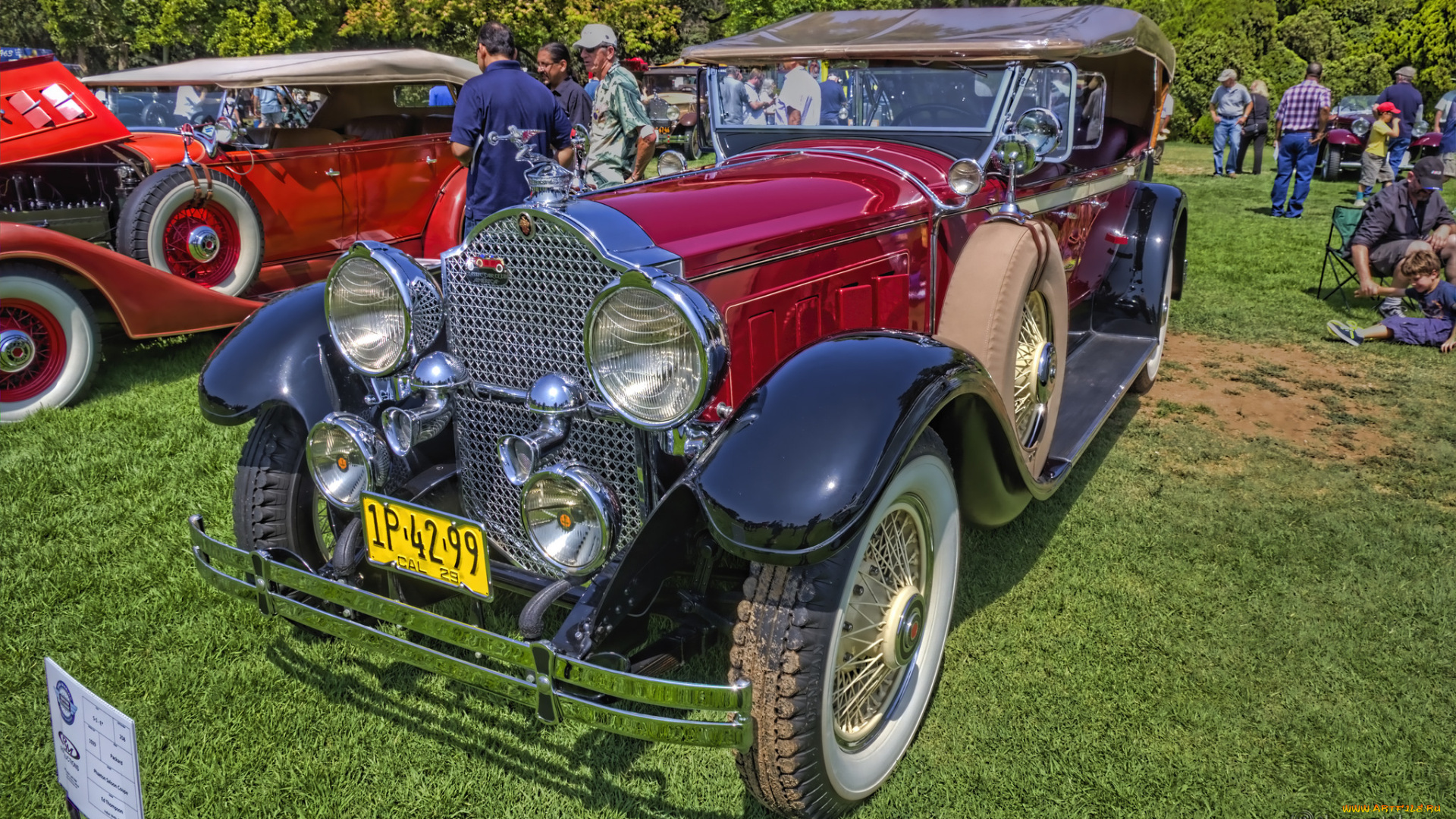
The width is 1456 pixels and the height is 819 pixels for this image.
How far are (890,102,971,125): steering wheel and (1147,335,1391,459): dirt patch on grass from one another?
7.53ft

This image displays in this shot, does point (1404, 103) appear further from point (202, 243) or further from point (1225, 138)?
point (202, 243)

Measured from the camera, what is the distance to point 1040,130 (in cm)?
330

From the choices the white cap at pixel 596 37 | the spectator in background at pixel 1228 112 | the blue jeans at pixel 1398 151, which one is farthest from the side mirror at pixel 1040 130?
the spectator in background at pixel 1228 112

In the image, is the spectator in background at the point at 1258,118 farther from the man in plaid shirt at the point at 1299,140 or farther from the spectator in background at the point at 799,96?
the spectator in background at the point at 799,96

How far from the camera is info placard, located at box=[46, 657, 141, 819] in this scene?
5.43 ft

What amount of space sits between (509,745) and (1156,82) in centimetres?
448

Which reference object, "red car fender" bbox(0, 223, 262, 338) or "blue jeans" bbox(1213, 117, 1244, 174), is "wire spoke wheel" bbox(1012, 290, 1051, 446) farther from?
"blue jeans" bbox(1213, 117, 1244, 174)

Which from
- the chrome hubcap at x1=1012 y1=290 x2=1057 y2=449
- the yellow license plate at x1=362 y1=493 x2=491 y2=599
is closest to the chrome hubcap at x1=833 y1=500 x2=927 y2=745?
the yellow license plate at x1=362 y1=493 x2=491 y2=599

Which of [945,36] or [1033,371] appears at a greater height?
[945,36]

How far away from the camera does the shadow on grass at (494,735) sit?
95.3 inches

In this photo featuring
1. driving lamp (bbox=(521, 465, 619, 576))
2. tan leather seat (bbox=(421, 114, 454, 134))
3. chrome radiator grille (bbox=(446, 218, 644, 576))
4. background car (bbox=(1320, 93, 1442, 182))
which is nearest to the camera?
driving lamp (bbox=(521, 465, 619, 576))

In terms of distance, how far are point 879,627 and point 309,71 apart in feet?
18.9

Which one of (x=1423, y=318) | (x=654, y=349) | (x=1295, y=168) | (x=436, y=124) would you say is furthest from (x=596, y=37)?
(x=1295, y=168)

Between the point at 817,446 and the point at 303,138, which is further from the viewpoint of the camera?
the point at 303,138
